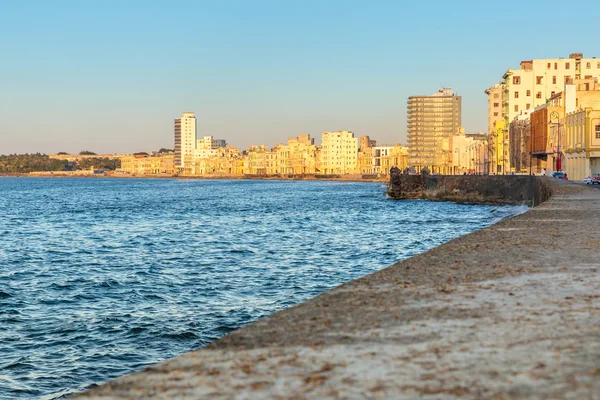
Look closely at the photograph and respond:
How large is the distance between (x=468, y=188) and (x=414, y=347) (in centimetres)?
10139

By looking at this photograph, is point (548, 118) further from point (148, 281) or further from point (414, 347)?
point (414, 347)

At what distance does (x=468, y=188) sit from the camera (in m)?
107

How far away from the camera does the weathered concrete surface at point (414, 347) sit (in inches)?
267

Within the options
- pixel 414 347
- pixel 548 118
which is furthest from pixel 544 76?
pixel 414 347

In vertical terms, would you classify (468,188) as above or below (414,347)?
below

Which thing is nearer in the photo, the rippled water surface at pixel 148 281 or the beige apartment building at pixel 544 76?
the rippled water surface at pixel 148 281

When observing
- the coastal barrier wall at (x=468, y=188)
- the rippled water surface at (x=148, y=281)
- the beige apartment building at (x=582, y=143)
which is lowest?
the rippled water surface at (x=148, y=281)

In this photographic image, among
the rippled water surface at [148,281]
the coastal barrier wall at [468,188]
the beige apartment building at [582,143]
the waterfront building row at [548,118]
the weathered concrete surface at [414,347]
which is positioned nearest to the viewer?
the weathered concrete surface at [414,347]

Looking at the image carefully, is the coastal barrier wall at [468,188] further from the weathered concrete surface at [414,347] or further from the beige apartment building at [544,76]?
the weathered concrete surface at [414,347]

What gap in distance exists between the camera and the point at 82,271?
34594 mm

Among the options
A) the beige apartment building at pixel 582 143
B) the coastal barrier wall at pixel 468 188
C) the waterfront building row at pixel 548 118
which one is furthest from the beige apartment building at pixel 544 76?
the beige apartment building at pixel 582 143

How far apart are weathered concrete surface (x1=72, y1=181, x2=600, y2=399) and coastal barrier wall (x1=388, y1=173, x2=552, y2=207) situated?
6427 centimetres

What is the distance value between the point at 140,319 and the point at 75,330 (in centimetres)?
195

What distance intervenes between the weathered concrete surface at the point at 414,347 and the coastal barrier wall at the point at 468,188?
64.3 metres
